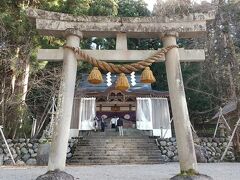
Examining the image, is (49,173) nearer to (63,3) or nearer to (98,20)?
(98,20)

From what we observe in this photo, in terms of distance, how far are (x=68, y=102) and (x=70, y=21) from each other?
1716 mm

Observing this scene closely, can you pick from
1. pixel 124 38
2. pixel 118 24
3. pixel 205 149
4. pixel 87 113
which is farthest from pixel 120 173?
pixel 87 113

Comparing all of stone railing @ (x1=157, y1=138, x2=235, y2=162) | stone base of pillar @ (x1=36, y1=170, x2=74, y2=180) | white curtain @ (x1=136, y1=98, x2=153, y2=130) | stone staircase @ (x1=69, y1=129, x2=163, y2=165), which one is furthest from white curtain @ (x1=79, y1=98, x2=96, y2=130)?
stone base of pillar @ (x1=36, y1=170, x2=74, y2=180)

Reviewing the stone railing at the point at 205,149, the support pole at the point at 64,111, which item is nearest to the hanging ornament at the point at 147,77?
the support pole at the point at 64,111

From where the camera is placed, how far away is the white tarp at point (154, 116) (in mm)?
19406

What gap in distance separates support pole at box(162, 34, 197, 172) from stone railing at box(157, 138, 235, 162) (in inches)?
356

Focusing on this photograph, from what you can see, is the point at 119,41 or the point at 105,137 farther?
the point at 105,137

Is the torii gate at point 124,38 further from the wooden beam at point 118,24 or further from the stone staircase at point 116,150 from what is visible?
the stone staircase at point 116,150

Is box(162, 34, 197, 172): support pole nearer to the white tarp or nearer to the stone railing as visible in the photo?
the stone railing

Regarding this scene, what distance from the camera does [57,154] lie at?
5.93 metres

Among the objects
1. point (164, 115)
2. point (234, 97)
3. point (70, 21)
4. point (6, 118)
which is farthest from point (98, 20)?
point (164, 115)

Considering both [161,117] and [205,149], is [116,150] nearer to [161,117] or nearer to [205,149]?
[205,149]

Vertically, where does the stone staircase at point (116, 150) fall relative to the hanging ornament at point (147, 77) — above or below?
below

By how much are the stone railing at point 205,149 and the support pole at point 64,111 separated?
9.94 meters
